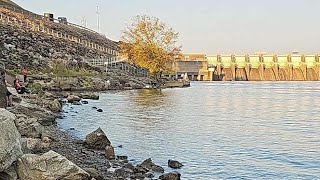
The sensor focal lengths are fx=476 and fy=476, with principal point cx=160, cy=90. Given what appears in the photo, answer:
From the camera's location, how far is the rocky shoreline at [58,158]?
1138 centimetres

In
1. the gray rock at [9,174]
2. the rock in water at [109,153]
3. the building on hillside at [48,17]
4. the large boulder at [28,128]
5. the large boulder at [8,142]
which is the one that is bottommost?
the rock in water at [109,153]

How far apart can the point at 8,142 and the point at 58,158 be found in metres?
1.45

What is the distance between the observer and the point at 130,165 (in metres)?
16.2

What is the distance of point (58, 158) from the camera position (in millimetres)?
11883

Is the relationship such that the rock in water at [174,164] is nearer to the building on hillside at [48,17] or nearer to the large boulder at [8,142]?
the large boulder at [8,142]

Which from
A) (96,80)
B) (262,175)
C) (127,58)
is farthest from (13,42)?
(262,175)

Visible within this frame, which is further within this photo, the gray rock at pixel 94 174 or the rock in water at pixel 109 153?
the rock in water at pixel 109 153

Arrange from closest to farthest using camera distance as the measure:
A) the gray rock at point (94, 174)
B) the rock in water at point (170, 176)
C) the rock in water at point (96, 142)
→ the gray rock at point (94, 174) < the rock in water at point (170, 176) < the rock in water at point (96, 142)

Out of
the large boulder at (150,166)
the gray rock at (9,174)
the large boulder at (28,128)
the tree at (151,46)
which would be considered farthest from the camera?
the tree at (151,46)

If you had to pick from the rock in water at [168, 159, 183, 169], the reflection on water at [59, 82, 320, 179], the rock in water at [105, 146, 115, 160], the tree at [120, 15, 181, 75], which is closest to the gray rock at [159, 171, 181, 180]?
the reflection on water at [59, 82, 320, 179]

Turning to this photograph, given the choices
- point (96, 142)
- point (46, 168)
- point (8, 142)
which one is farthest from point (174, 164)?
point (8, 142)

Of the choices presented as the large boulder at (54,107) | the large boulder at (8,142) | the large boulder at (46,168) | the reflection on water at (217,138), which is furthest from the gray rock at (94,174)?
the large boulder at (54,107)

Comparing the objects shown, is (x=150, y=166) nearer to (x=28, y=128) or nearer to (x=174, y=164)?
(x=174, y=164)

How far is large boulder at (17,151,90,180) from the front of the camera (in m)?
11.4
